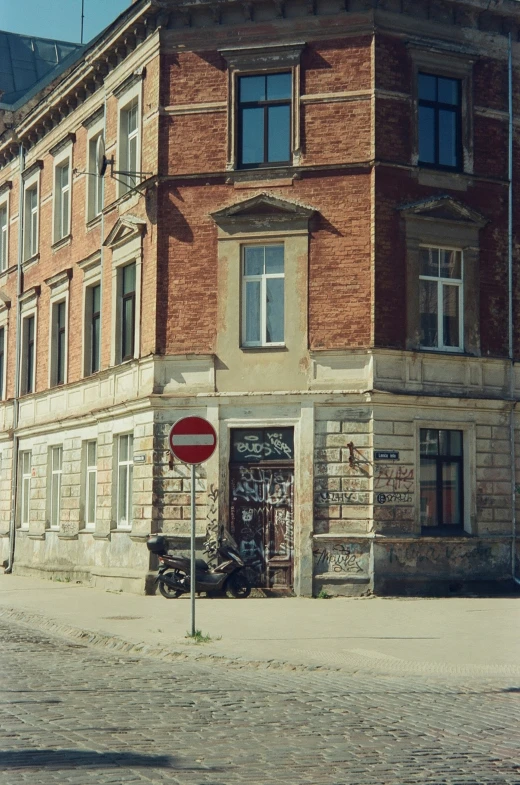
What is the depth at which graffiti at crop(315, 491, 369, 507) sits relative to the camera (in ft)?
70.3

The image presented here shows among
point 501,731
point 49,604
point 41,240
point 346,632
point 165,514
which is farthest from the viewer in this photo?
point 41,240

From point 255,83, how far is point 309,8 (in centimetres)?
177

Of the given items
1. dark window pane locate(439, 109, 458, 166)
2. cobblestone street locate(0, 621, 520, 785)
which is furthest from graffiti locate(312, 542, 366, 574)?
cobblestone street locate(0, 621, 520, 785)

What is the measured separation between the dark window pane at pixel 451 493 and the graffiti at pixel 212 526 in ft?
14.3

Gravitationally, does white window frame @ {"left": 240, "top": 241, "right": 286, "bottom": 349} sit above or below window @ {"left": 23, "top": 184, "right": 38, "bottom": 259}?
below

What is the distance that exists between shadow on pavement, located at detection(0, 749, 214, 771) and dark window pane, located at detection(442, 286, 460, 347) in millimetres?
15991

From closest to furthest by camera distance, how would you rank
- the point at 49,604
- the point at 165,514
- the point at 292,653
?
the point at 292,653 → the point at 49,604 → the point at 165,514

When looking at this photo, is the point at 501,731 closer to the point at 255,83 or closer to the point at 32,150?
the point at 255,83

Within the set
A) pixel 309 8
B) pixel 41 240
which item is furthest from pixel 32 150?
pixel 309 8

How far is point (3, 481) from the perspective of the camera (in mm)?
32875

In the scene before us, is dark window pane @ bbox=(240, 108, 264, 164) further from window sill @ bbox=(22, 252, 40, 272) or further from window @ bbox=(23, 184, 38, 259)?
window @ bbox=(23, 184, 38, 259)

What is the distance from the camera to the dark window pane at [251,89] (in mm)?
22984

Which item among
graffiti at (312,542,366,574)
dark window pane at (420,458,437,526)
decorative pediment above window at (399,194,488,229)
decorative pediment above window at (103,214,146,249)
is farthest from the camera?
decorative pediment above window at (103,214,146,249)

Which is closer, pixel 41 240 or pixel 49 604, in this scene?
pixel 49 604
